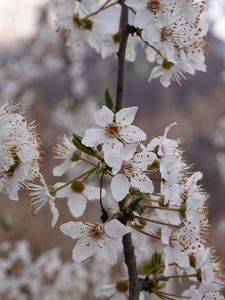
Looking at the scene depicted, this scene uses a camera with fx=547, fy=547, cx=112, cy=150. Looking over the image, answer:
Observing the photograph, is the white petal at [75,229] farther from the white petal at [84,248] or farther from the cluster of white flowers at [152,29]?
the cluster of white flowers at [152,29]

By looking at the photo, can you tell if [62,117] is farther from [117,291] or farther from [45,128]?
[45,128]

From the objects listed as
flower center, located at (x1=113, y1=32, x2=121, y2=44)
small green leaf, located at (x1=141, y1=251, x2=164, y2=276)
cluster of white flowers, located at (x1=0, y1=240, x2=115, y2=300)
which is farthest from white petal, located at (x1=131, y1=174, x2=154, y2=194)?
cluster of white flowers, located at (x1=0, y1=240, x2=115, y2=300)

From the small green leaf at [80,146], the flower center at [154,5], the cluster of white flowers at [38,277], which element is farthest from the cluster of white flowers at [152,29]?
the cluster of white flowers at [38,277]

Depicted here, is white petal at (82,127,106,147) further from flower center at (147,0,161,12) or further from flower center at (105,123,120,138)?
flower center at (147,0,161,12)

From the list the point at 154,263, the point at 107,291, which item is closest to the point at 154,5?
the point at 154,263

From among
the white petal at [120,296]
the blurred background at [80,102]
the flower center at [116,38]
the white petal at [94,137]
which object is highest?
the blurred background at [80,102]

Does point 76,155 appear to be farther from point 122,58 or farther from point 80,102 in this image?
point 80,102

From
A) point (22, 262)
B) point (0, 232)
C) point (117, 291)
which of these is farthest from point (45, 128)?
point (117, 291)
